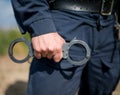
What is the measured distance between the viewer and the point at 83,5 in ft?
8.20

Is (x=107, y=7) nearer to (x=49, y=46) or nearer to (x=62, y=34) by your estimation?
(x=62, y=34)

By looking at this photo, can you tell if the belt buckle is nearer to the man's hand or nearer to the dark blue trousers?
the dark blue trousers

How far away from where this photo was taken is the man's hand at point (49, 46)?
Answer: 7.61 feet

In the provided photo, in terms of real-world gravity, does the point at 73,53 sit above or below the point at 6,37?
above

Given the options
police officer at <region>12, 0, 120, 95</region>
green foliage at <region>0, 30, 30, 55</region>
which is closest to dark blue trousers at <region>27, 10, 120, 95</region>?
police officer at <region>12, 0, 120, 95</region>

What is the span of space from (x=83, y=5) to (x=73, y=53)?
26cm

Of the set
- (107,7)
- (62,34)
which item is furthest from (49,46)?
(107,7)

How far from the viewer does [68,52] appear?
7.98 feet

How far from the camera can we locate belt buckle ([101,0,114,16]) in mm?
2535

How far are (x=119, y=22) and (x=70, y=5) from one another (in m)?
0.39

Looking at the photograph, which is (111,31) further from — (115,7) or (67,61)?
(67,61)

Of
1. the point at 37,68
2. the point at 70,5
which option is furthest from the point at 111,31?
the point at 37,68

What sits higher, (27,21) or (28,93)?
(27,21)

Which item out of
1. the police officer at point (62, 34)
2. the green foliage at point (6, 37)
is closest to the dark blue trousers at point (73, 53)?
the police officer at point (62, 34)
